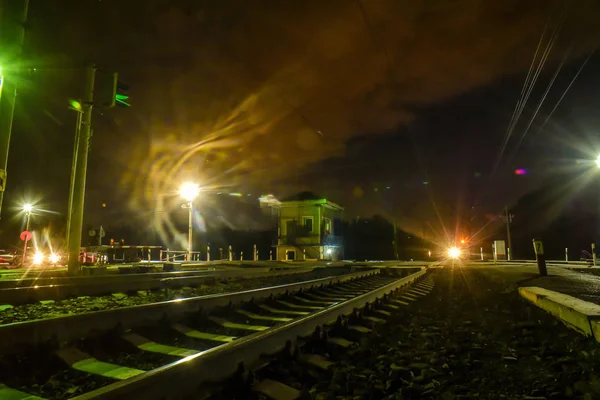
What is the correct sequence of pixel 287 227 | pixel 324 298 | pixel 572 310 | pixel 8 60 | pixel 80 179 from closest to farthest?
pixel 572 310
pixel 8 60
pixel 324 298
pixel 80 179
pixel 287 227

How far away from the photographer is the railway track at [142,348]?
2.52 meters

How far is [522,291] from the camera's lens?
340 inches

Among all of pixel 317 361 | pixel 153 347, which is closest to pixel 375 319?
pixel 317 361

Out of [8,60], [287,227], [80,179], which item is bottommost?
[80,179]

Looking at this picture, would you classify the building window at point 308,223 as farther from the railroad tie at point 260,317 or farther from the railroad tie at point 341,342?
the railroad tie at point 341,342

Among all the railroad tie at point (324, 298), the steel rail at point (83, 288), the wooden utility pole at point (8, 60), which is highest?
the wooden utility pole at point (8, 60)

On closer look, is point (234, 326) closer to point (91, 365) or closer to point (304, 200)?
point (91, 365)

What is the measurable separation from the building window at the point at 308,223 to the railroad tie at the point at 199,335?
105ft

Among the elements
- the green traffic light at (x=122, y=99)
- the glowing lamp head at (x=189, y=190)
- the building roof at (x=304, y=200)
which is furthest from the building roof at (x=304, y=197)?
the green traffic light at (x=122, y=99)

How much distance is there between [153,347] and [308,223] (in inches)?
1304

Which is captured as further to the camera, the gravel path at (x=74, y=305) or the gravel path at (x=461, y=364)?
the gravel path at (x=74, y=305)

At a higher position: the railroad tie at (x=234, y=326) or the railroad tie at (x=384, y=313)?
the railroad tie at (x=234, y=326)

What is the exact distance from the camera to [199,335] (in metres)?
4.45

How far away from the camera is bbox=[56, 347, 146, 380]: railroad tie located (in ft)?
10.1
